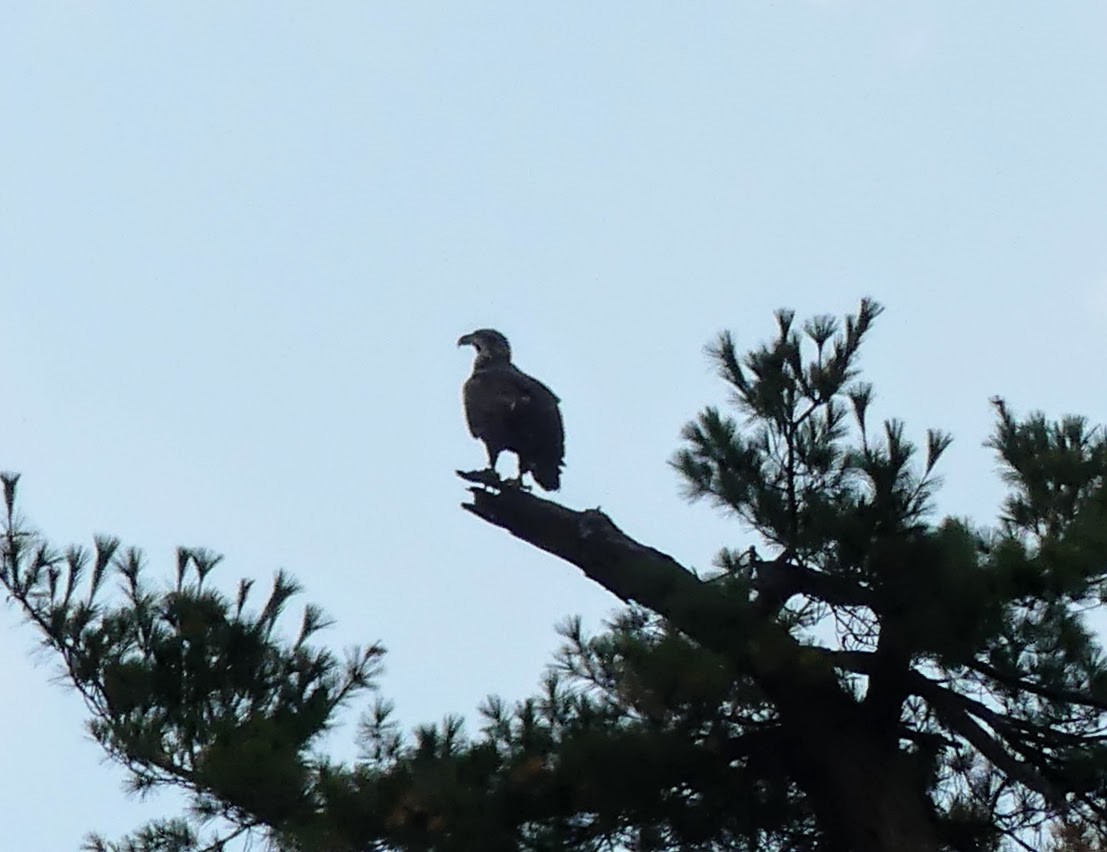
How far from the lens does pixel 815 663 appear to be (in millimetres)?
5379

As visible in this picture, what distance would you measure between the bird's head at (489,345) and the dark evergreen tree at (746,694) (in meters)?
2.84

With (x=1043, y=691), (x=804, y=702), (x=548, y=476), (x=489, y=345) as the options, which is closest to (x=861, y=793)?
(x=804, y=702)

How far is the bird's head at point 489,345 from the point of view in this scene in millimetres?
9234

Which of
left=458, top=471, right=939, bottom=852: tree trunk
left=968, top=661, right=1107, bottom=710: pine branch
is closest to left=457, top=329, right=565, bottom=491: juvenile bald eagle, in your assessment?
left=458, top=471, right=939, bottom=852: tree trunk

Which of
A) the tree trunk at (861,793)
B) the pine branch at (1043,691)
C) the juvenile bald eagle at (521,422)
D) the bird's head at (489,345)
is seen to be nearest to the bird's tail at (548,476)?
the juvenile bald eagle at (521,422)

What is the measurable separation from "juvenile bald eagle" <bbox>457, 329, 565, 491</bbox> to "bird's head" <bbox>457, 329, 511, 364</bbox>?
0.50 m

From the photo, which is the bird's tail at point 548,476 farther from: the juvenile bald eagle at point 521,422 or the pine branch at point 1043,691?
the pine branch at point 1043,691

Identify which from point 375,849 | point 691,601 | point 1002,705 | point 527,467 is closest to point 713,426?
point 691,601

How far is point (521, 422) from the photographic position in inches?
330

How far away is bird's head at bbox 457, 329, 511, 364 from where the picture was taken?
9.23 m

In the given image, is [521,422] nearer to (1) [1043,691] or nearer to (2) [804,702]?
(2) [804,702]

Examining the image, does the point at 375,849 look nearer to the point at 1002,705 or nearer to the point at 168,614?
the point at 168,614

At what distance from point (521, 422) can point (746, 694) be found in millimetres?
2914

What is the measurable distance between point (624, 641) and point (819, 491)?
0.84m
